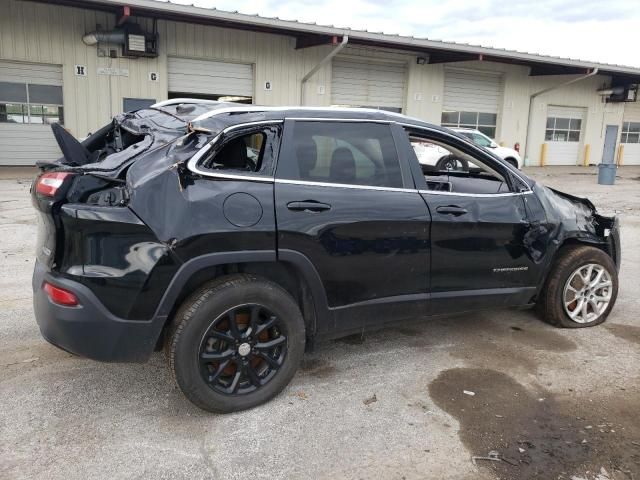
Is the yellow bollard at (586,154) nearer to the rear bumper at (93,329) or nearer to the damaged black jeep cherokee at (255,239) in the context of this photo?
the damaged black jeep cherokee at (255,239)

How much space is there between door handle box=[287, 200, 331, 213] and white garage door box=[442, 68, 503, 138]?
65.9 ft

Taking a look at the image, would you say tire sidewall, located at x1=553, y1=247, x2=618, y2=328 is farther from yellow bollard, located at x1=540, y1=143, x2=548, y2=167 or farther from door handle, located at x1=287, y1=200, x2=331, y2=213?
yellow bollard, located at x1=540, y1=143, x2=548, y2=167

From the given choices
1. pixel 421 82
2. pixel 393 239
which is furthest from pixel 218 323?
pixel 421 82

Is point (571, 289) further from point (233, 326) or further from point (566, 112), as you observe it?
A: point (566, 112)

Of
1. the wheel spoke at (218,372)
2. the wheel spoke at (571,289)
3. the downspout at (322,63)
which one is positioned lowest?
the wheel spoke at (218,372)

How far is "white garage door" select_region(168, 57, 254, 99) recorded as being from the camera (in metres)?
17.6

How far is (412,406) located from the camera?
334cm

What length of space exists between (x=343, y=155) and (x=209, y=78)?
15762mm

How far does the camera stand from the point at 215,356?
10.1ft

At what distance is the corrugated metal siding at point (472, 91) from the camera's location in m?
22.7

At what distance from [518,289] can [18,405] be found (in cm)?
342

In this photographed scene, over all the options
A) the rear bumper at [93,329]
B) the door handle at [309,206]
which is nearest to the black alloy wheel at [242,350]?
the rear bumper at [93,329]

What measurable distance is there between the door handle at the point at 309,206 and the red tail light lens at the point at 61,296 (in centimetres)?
124

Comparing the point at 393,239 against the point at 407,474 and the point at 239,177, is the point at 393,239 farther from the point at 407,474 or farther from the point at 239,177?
the point at 407,474
